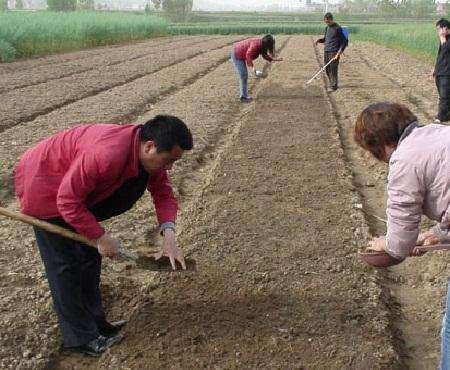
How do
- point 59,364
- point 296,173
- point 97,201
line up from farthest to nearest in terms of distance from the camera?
1. point 296,173
2. point 59,364
3. point 97,201

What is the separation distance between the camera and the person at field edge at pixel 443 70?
8500 millimetres

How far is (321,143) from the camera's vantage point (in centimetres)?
762

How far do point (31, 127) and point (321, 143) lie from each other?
4.08 metres

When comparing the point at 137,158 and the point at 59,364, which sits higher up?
the point at 137,158

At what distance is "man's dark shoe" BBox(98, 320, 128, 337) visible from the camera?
3.16 m

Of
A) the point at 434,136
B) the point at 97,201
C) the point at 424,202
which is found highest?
the point at 434,136

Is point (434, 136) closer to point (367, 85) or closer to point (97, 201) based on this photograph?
point (97, 201)

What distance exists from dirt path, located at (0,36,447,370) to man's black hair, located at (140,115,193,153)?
3.94 feet

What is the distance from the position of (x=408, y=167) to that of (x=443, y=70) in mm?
7226

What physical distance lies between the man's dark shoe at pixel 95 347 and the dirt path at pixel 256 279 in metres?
0.05

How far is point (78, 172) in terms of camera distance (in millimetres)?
2408

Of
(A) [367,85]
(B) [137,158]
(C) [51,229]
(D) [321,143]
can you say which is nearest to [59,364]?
(C) [51,229]

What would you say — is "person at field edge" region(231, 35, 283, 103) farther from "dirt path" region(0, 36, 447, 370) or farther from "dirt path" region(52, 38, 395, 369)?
"dirt path" region(52, 38, 395, 369)

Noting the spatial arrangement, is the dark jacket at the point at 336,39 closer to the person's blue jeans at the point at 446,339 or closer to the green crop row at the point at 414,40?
the green crop row at the point at 414,40
